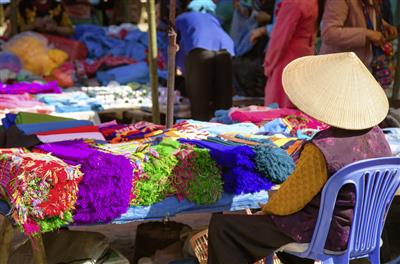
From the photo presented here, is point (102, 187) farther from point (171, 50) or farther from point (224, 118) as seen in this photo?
point (224, 118)

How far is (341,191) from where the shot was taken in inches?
106

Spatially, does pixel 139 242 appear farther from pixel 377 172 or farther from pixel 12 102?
pixel 12 102

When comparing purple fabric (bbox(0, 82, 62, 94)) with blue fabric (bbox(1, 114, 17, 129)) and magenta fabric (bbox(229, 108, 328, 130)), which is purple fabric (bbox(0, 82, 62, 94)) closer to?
blue fabric (bbox(1, 114, 17, 129))

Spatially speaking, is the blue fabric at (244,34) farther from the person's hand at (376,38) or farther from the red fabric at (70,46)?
the person's hand at (376,38)

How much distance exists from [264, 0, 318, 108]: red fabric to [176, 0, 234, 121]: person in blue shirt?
0.58m

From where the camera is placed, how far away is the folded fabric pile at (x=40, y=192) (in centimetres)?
271

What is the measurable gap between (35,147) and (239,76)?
4947 millimetres

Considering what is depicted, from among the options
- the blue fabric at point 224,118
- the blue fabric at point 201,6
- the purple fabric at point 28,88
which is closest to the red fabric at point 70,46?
the purple fabric at point 28,88

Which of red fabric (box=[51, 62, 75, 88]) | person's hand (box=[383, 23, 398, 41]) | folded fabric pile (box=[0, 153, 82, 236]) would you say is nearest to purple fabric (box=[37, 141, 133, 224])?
folded fabric pile (box=[0, 153, 82, 236])

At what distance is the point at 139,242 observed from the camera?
12.1 ft

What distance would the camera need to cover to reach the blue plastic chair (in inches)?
104

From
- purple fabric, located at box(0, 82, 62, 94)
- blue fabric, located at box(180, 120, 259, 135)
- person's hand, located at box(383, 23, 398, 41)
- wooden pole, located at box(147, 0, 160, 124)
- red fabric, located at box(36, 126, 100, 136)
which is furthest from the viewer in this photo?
purple fabric, located at box(0, 82, 62, 94)

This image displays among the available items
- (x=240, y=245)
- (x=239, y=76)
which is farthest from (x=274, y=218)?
(x=239, y=76)

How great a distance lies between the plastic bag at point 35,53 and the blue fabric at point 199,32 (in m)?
2.15
